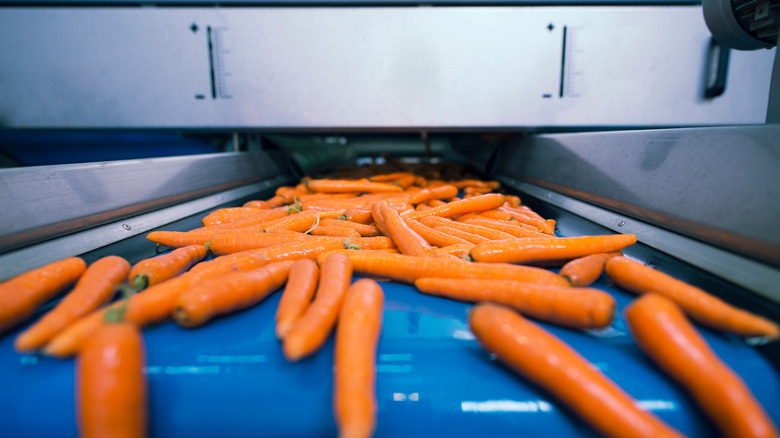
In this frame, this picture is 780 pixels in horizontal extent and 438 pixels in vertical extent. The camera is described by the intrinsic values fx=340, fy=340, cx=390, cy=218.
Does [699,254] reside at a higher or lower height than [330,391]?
higher

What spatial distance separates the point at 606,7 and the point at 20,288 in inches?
142

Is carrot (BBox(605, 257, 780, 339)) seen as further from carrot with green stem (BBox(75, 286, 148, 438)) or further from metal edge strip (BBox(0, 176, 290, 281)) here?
metal edge strip (BBox(0, 176, 290, 281))

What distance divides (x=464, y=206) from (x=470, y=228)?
285 millimetres

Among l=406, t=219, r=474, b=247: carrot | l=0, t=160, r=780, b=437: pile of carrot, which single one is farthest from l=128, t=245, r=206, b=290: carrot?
l=406, t=219, r=474, b=247: carrot

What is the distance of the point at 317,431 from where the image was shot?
671 mm

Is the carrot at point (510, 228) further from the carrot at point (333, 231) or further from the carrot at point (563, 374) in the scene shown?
the carrot at point (563, 374)

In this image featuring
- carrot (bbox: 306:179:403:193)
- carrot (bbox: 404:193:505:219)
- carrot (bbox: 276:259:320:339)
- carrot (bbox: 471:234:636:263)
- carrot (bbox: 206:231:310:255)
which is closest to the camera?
carrot (bbox: 276:259:320:339)

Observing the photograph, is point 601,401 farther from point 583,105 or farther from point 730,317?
point 583,105

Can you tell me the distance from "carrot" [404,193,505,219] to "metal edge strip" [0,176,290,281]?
1298mm

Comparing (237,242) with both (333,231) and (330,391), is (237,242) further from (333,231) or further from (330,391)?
(330,391)

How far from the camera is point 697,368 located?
0.66 metres

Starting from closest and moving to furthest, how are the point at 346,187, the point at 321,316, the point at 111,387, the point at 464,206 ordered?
1. the point at 111,387
2. the point at 321,316
3. the point at 464,206
4. the point at 346,187

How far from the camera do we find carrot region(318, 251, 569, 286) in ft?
3.38

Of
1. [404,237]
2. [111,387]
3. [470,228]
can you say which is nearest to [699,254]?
[470,228]
